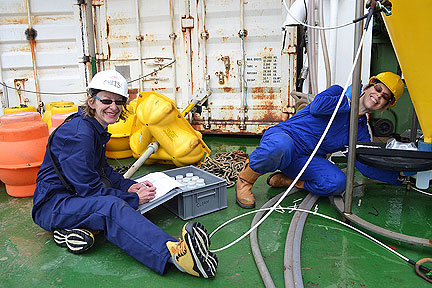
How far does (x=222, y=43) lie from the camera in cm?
492

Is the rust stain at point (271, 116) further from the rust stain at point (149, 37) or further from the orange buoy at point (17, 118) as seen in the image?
the orange buoy at point (17, 118)

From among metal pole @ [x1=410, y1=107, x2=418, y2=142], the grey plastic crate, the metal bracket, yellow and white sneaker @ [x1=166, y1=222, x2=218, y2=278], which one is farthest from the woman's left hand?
the metal bracket

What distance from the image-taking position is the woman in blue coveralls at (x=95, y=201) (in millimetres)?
1916

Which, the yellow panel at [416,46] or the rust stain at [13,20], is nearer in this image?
the yellow panel at [416,46]

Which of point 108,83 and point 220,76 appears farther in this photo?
point 220,76

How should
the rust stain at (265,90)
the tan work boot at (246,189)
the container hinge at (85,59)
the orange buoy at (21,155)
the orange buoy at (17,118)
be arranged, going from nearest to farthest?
the tan work boot at (246,189) → the orange buoy at (21,155) → the orange buoy at (17,118) → the rust stain at (265,90) → the container hinge at (85,59)

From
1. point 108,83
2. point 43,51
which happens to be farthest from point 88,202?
point 43,51

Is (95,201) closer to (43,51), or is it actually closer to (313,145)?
(313,145)

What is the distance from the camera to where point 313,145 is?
2.93 m

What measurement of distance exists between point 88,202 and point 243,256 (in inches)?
39.5

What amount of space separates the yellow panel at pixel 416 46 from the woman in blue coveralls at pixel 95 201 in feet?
5.52

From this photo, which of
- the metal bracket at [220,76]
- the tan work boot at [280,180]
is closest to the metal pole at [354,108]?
the tan work boot at [280,180]

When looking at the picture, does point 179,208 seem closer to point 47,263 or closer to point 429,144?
point 47,263

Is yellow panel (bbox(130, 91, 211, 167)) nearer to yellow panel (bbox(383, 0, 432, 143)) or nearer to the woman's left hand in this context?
the woman's left hand
